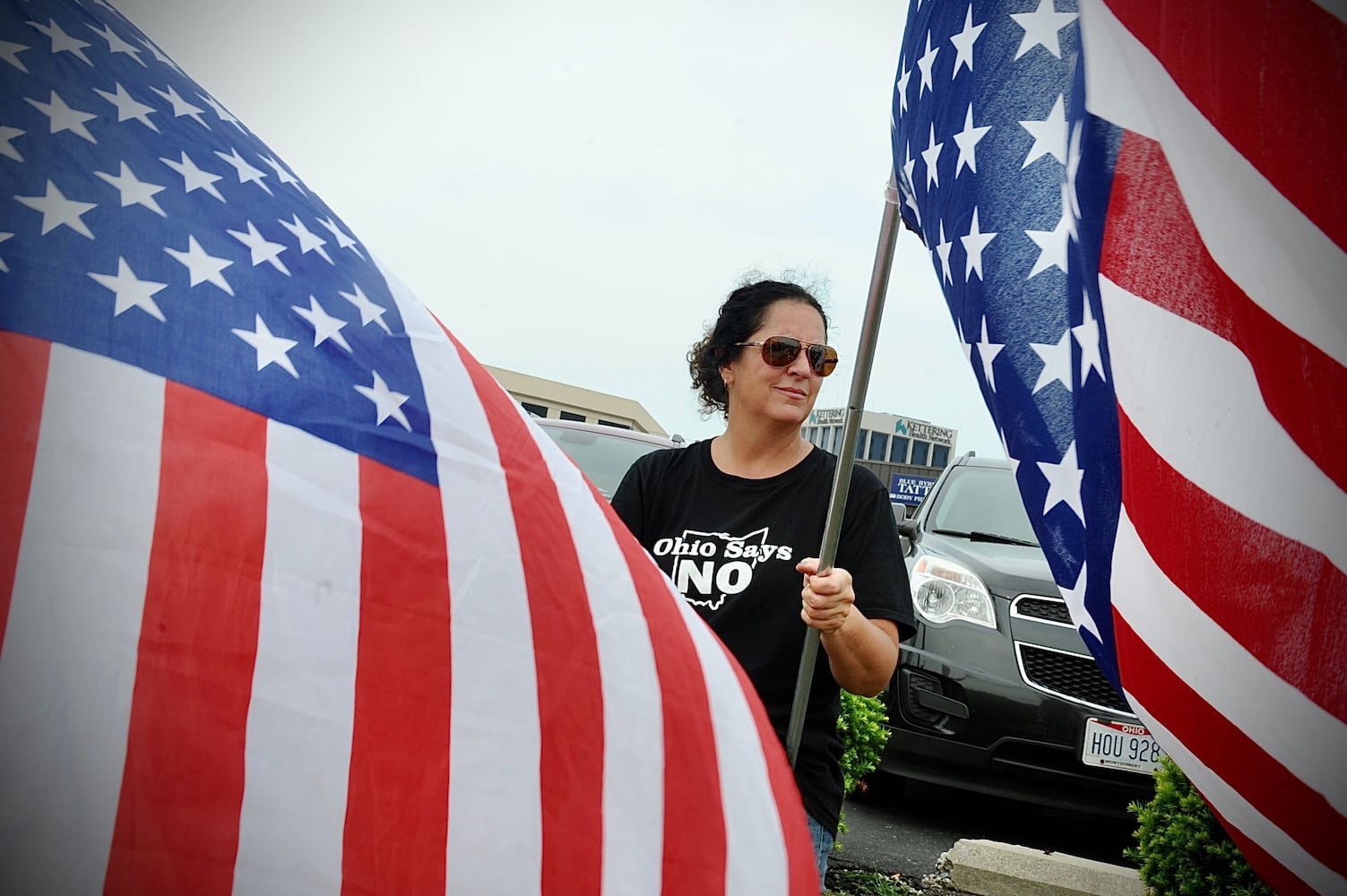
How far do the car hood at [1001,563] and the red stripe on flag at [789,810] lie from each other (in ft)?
11.8

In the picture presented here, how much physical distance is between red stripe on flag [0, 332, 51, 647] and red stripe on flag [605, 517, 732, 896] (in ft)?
2.85

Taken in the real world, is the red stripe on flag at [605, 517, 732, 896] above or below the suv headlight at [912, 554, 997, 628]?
below

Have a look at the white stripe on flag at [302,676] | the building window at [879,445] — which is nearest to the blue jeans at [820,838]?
the white stripe on flag at [302,676]

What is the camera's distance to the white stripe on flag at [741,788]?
167 cm

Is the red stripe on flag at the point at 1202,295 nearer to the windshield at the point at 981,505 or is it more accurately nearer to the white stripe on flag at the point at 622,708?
the white stripe on flag at the point at 622,708

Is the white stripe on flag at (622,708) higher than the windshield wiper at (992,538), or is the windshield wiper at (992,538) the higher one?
the windshield wiper at (992,538)

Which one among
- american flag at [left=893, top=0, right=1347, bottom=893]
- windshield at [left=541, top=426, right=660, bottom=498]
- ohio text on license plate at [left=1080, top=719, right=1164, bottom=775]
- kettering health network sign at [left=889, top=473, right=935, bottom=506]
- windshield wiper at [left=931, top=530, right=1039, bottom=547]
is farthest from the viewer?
kettering health network sign at [left=889, top=473, right=935, bottom=506]

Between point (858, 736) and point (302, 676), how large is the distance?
3.62 meters

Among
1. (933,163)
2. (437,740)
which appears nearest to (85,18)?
(437,740)

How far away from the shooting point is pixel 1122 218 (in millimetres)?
1513

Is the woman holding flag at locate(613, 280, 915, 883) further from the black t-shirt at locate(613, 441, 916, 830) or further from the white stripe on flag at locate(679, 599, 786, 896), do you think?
the white stripe on flag at locate(679, 599, 786, 896)

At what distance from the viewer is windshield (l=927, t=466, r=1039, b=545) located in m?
6.13

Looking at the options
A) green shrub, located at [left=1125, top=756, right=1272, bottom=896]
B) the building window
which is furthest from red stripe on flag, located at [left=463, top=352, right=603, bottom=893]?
the building window

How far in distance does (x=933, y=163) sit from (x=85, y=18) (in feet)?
4.52
